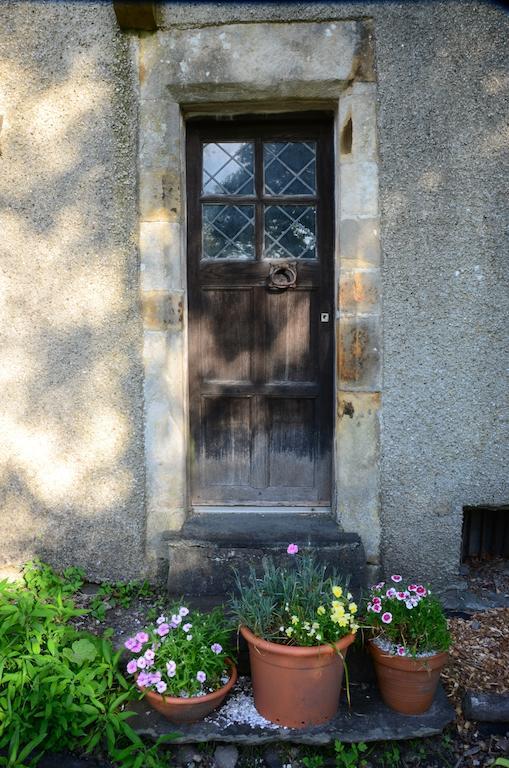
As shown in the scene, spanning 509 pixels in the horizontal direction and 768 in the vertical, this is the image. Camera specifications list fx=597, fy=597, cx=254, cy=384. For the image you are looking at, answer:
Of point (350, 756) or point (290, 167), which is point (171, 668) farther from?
point (290, 167)

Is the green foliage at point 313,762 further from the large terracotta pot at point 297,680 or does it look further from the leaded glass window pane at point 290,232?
the leaded glass window pane at point 290,232

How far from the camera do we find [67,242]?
3.12 m

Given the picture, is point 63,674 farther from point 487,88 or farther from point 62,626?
point 487,88

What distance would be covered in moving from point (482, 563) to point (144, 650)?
6.61 ft

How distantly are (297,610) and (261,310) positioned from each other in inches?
63.6

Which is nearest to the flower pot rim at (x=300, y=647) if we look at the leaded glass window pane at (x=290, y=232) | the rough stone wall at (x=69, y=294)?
the rough stone wall at (x=69, y=294)

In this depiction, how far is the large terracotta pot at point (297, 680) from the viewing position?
7.56 ft

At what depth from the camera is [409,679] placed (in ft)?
7.90

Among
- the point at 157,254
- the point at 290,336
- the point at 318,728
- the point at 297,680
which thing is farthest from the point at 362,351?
the point at 318,728

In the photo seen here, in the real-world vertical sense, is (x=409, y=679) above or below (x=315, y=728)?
above

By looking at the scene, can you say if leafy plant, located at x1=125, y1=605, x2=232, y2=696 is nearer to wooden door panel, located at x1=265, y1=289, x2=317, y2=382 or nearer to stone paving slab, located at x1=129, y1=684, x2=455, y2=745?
stone paving slab, located at x1=129, y1=684, x2=455, y2=745

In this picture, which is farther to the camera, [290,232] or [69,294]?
[290,232]

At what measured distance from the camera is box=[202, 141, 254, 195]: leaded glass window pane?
330cm

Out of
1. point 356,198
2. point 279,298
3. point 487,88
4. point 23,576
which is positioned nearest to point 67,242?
point 279,298
